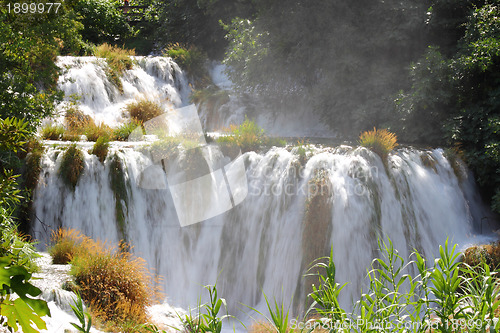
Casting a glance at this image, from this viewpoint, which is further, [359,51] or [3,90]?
[359,51]

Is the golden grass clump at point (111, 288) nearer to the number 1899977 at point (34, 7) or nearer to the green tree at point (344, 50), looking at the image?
the number 1899977 at point (34, 7)

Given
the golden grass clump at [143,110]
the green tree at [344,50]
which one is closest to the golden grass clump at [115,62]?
the golden grass clump at [143,110]

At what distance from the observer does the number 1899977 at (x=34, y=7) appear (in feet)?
28.4

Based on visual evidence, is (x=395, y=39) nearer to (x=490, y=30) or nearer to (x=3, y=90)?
(x=490, y=30)

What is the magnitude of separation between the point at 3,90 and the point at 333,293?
7.78 meters

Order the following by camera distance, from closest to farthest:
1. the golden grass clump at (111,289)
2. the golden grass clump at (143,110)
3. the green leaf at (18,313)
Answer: the green leaf at (18,313) < the golden grass clump at (111,289) < the golden grass clump at (143,110)

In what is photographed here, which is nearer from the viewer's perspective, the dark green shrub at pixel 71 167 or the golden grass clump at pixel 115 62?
the dark green shrub at pixel 71 167

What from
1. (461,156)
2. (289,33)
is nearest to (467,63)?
(461,156)

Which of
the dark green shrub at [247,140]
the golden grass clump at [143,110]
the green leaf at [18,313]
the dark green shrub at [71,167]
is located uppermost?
the golden grass clump at [143,110]

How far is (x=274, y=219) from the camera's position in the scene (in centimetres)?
922

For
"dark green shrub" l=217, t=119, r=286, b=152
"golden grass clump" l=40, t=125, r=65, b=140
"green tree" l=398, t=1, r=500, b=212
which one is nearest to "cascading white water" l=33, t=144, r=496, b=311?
"dark green shrub" l=217, t=119, r=286, b=152

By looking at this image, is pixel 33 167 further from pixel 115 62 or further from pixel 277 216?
pixel 115 62

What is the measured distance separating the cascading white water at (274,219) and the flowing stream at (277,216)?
2 centimetres

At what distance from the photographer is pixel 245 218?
956 cm
